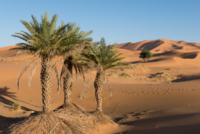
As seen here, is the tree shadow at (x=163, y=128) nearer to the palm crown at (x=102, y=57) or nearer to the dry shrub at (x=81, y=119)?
the dry shrub at (x=81, y=119)

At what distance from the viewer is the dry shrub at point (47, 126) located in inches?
328

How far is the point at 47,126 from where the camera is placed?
853 centimetres

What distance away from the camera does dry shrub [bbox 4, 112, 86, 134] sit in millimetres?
8336

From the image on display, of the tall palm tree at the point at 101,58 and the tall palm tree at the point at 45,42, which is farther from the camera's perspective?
the tall palm tree at the point at 101,58

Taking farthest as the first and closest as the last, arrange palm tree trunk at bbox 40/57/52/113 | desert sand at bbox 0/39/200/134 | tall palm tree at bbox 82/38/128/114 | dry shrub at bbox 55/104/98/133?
tall palm tree at bbox 82/38/128/114 < desert sand at bbox 0/39/200/134 < dry shrub at bbox 55/104/98/133 < palm tree trunk at bbox 40/57/52/113

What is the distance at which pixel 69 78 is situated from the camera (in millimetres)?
12047

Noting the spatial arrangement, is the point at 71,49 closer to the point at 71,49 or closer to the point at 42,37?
the point at 71,49

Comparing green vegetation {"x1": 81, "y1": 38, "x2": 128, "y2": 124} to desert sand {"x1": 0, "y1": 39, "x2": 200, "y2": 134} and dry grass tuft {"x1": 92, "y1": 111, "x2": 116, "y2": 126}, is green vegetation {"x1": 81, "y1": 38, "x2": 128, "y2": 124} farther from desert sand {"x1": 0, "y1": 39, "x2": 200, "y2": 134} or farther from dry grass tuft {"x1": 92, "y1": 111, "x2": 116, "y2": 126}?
desert sand {"x1": 0, "y1": 39, "x2": 200, "y2": 134}

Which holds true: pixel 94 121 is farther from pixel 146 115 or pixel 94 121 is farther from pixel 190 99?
pixel 190 99

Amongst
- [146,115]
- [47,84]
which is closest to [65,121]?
[47,84]

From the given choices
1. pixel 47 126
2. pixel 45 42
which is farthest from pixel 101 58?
pixel 47 126

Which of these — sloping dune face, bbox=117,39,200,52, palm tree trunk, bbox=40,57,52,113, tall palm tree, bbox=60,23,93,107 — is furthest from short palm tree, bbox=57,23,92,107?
sloping dune face, bbox=117,39,200,52

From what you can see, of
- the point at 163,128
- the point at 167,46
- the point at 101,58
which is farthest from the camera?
the point at 167,46

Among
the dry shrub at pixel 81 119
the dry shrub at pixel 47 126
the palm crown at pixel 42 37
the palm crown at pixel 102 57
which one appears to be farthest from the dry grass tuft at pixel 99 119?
the palm crown at pixel 42 37
